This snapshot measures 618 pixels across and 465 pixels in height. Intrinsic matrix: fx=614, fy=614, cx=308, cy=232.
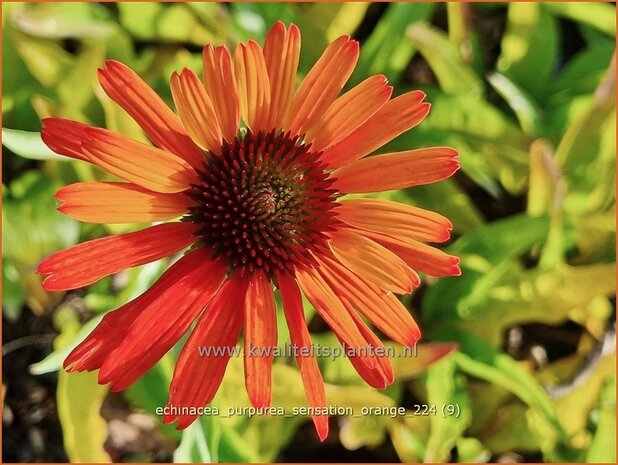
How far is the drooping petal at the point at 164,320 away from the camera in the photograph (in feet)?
1.41

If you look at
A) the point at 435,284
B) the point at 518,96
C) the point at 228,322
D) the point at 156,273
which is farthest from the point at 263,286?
the point at 518,96

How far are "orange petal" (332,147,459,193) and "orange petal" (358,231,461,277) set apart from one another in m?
0.04

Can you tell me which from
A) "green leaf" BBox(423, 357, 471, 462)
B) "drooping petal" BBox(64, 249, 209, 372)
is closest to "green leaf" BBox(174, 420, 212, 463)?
"drooping petal" BBox(64, 249, 209, 372)

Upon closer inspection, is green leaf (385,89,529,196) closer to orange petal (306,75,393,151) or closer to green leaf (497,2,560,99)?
green leaf (497,2,560,99)

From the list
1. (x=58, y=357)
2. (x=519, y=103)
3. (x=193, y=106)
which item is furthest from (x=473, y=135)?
(x=58, y=357)

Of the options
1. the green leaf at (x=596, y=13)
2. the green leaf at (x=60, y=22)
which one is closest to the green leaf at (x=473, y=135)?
the green leaf at (x=596, y=13)

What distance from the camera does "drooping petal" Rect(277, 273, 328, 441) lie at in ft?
1.52

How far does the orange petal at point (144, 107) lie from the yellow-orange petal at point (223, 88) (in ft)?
0.10

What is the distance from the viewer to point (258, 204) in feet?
1.48

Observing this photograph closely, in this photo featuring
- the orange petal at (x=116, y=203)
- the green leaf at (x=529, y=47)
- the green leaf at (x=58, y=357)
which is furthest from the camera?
the green leaf at (x=529, y=47)

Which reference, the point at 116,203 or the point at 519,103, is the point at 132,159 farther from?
the point at 519,103

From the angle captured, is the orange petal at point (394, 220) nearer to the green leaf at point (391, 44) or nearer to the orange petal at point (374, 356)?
the orange petal at point (374, 356)

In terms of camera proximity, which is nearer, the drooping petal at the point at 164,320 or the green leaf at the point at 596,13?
the drooping petal at the point at 164,320

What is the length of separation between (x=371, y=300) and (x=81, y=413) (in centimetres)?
34
